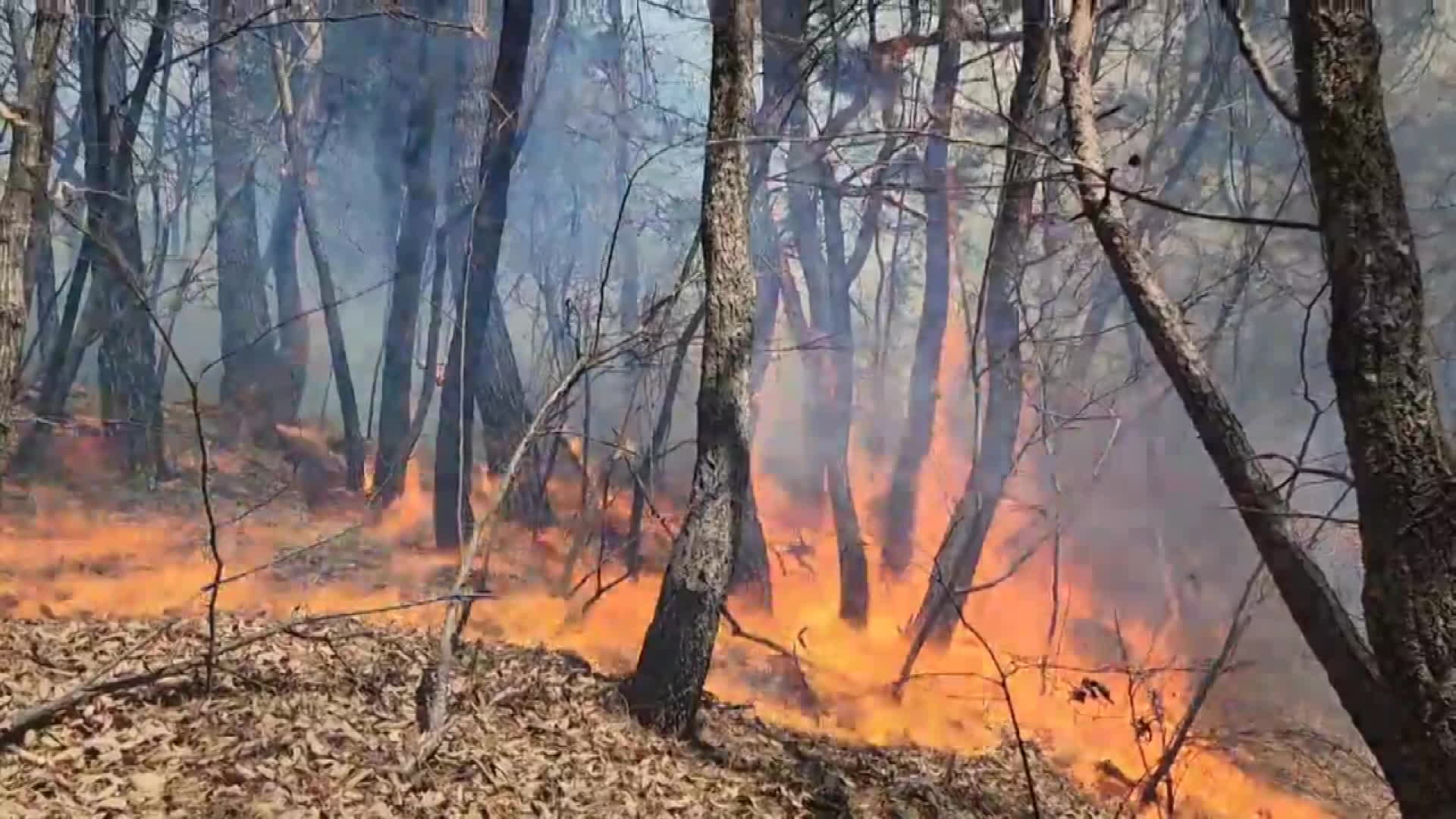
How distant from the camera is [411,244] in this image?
8.40 meters

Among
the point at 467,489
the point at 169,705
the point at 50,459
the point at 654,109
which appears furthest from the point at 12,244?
→ the point at 654,109

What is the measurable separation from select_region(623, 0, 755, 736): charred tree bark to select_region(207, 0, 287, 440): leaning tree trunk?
449 cm

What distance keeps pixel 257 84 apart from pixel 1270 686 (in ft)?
32.6

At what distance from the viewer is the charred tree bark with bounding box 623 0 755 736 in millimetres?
4742

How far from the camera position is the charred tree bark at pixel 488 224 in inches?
313

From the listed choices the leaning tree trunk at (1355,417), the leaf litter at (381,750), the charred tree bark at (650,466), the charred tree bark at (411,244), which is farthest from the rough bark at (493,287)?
the leaning tree trunk at (1355,417)

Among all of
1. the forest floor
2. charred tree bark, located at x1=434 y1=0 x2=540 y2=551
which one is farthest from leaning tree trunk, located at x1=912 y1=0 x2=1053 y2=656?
charred tree bark, located at x1=434 y1=0 x2=540 y2=551

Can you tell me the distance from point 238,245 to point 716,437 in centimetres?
537

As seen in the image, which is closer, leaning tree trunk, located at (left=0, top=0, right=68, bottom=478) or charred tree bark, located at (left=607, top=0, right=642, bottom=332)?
leaning tree trunk, located at (left=0, top=0, right=68, bottom=478)

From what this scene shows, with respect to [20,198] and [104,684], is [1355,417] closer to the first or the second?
[104,684]

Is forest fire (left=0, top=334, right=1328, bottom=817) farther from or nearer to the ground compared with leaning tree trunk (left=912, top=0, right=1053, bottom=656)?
nearer to the ground

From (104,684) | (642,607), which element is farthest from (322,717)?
(642,607)

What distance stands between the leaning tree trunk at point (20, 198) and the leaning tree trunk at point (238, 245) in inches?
140

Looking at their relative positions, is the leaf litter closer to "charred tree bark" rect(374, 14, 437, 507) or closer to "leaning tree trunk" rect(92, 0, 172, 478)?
"leaning tree trunk" rect(92, 0, 172, 478)
